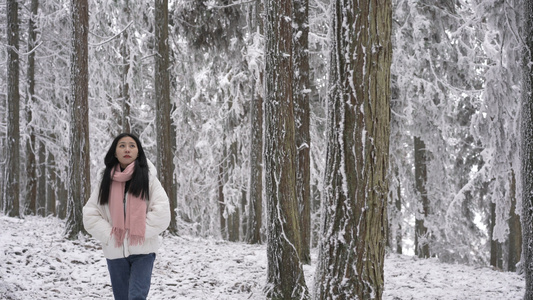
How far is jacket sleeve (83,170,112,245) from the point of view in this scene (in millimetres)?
4047

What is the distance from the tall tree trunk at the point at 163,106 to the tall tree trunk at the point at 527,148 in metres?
8.39

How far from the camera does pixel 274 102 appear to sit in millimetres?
6473

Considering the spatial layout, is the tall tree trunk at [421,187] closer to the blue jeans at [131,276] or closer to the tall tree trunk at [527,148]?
the tall tree trunk at [527,148]

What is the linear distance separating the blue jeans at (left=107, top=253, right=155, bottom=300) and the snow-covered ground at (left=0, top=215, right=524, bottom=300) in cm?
293

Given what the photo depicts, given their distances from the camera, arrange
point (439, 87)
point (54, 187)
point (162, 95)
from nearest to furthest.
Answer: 1. point (162, 95)
2. point (439, 87)
3. point (54, 187)

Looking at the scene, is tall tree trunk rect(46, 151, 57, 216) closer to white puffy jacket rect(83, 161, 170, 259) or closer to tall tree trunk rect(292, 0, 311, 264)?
tall tree trunk rect(292, 0, 311, 264)

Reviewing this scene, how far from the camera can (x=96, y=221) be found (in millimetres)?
4090

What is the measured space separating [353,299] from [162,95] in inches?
369

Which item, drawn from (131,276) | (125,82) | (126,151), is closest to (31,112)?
(125,82)

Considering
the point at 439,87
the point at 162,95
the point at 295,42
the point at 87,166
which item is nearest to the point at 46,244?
the point at 87,166

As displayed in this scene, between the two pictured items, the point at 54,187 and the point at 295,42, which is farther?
the point at 54,187

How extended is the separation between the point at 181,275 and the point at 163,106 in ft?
17.3

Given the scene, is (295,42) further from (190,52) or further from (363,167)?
(190,52)

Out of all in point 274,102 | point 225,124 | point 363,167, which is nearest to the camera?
point 363,167
